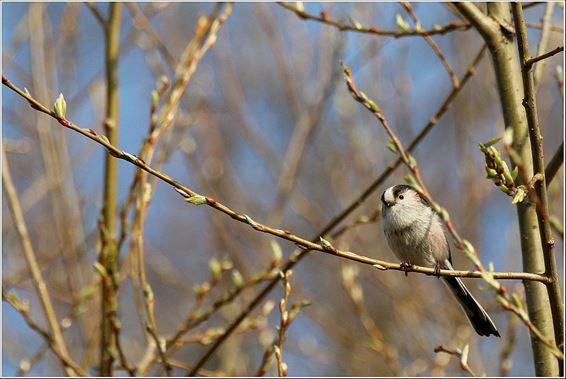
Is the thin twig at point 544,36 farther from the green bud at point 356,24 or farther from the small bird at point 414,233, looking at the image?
the small bird at point 414,233

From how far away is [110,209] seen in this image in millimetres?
3037

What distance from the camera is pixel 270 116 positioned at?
8.24m

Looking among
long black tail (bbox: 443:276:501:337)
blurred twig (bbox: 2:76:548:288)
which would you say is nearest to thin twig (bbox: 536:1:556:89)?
long black tail (bbox: 443:276:501:337)

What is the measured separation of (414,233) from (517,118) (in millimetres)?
997

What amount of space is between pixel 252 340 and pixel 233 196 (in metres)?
2.43

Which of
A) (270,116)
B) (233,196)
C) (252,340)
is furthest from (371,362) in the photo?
(270,116)

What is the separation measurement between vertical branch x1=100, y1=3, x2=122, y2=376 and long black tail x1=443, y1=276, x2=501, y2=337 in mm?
1455

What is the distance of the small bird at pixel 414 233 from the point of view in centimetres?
351

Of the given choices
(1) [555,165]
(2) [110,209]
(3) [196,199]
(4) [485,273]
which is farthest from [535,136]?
(2) [110,209]

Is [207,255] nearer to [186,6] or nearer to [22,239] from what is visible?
[186,6]

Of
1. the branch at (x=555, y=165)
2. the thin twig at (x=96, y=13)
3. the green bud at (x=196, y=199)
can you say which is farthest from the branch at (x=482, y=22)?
the thin twig at (x=96, y=13)

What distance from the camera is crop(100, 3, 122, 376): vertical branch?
2805mm

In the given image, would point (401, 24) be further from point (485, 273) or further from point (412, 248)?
point (485, 273)

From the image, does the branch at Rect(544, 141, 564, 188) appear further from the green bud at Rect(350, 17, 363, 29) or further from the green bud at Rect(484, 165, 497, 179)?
the green bud at Rect(350, 17, 363, 29)
